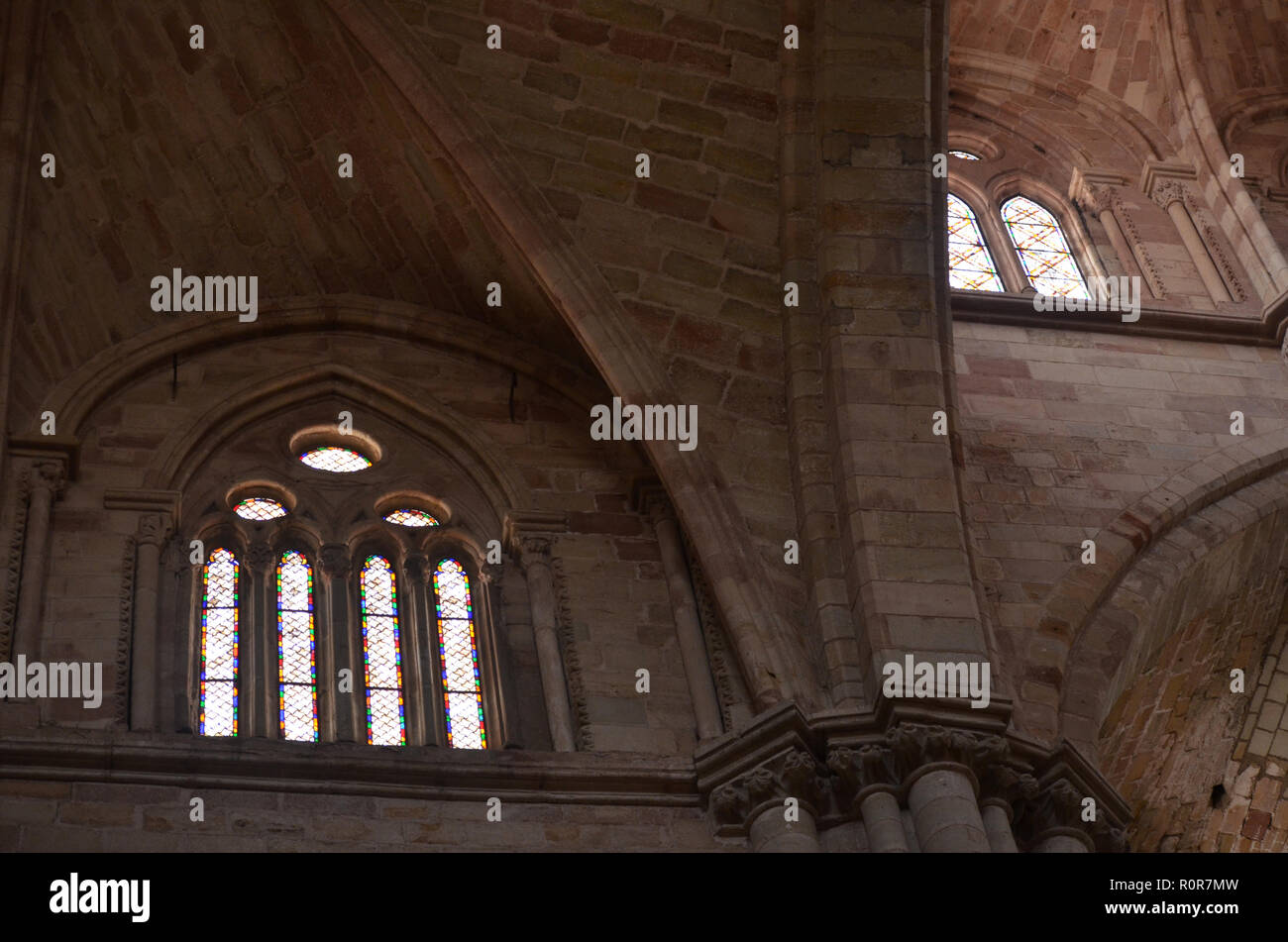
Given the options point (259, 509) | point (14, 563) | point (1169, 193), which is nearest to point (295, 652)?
point (259, 509)

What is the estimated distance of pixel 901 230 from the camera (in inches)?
493

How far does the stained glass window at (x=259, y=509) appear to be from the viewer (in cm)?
1225

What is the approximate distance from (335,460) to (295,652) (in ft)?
5.77

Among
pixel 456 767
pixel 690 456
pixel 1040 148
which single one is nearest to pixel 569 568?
pixel 690 456

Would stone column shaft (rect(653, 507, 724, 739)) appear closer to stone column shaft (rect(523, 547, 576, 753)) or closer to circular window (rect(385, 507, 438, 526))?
stone column shaft (rect(523, 547, 576, 753))

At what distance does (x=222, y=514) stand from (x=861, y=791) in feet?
13.4

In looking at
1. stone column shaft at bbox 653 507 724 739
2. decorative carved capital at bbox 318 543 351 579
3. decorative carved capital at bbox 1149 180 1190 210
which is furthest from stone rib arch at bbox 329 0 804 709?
decorative carved capital at bbox 1149 180 1190 210

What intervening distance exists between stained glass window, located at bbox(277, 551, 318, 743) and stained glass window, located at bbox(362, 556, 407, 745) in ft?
0.94

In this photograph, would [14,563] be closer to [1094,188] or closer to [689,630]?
[689,630]

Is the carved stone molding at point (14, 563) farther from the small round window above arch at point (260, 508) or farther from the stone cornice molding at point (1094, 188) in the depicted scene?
the stone cornice molding at point (1094, 188)

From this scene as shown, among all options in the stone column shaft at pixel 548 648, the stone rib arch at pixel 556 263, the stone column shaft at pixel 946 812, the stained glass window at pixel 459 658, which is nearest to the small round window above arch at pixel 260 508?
the stained glass window at pixel 459 658

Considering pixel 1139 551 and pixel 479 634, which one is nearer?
pixel 479 634

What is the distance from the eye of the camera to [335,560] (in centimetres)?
1197

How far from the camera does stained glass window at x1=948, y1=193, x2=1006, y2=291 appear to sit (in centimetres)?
1553
